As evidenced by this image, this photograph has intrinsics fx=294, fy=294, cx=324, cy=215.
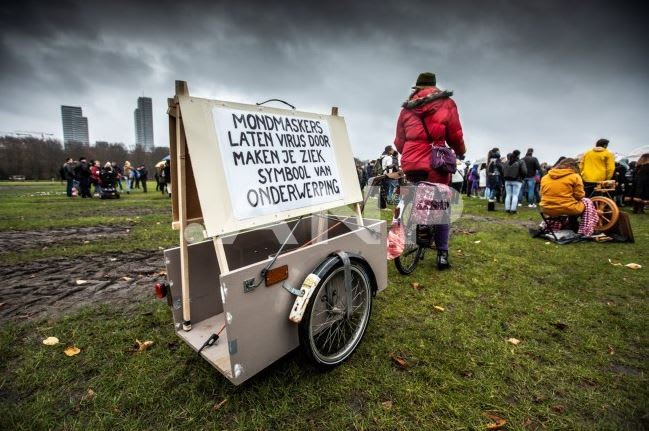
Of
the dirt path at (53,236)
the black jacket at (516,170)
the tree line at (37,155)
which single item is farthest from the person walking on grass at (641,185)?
the tree line at (37,155)

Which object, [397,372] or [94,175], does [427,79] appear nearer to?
[397,372]

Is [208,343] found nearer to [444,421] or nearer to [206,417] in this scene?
[206,417]

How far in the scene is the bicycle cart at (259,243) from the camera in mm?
1821

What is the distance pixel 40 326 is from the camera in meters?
2.87

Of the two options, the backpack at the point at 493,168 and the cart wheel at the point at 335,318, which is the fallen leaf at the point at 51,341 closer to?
the cart wheel at the point at 335,318

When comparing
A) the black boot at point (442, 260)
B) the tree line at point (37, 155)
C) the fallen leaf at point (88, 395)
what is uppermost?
the tree line at point (37, 155)

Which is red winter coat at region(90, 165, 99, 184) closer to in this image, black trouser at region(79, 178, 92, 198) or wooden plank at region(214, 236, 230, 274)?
black trouser at region(79, 178, 92, 198)

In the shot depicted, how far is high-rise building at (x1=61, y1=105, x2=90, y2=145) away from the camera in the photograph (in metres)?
173

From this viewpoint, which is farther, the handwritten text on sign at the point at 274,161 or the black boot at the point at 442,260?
the black boot at the point at 442,260

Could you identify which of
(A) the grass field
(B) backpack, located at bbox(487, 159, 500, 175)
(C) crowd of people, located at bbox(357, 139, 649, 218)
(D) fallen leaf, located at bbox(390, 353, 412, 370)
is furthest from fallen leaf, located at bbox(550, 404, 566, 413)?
(B) backpack, located at bbox(487, 159, 500, 175)

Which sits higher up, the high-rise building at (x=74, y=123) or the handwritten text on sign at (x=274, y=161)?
the high-rise building at (x=74, y=123)

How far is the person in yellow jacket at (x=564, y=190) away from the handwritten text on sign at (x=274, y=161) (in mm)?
5141

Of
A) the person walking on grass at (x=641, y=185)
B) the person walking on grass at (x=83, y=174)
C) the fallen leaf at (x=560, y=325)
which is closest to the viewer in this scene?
the fallen leaf at (x=560, y=325)

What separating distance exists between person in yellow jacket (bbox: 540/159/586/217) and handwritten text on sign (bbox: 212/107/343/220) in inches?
202
